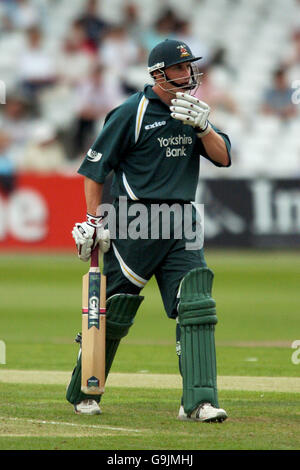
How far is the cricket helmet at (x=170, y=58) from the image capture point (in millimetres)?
5441

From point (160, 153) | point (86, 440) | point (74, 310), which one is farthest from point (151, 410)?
point (74, 310)

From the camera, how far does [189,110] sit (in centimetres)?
523

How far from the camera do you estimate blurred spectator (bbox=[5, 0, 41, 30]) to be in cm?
2058

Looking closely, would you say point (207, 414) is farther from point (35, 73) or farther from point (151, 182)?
point (35, 73)

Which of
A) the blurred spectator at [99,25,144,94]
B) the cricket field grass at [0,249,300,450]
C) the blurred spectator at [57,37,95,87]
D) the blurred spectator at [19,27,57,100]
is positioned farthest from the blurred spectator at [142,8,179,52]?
the cricket field grass at [0,249,300,450]

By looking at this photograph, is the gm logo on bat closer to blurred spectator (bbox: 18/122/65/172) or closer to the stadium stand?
the stadium stand

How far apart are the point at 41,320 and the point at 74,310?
0.83 metres

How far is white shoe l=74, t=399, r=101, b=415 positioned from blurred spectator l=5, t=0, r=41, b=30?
52.1 ft

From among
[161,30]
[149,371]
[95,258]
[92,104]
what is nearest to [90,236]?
[95,258]

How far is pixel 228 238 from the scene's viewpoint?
56.1 feet

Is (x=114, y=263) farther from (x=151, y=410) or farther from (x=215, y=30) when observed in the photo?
(x=215, y=30)

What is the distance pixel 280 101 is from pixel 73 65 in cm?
396

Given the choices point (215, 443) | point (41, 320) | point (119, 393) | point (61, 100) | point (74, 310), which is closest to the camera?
point (215, 443)

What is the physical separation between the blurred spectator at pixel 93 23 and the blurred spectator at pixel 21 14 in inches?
37.5
